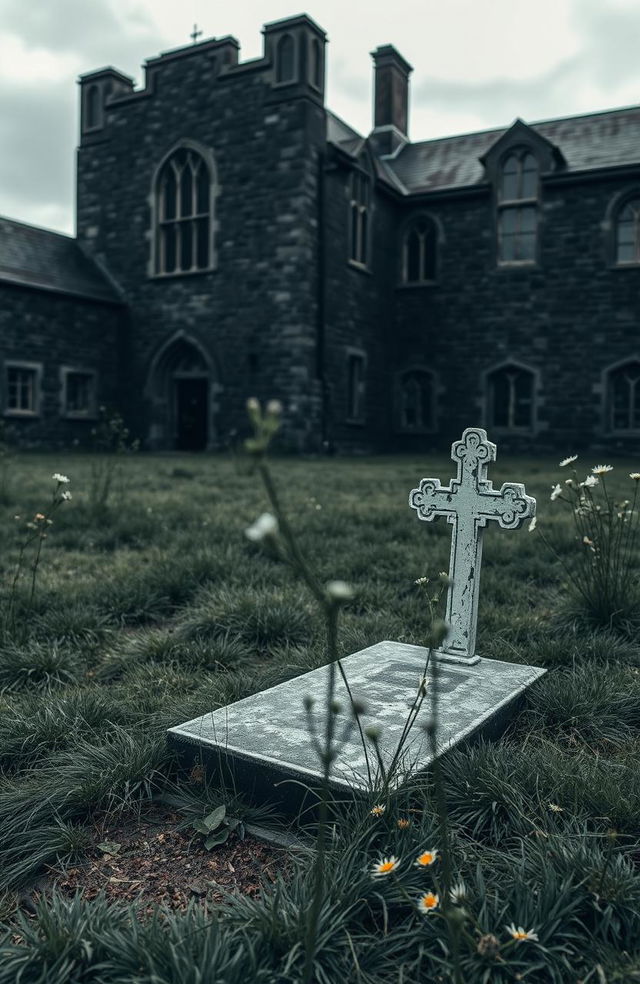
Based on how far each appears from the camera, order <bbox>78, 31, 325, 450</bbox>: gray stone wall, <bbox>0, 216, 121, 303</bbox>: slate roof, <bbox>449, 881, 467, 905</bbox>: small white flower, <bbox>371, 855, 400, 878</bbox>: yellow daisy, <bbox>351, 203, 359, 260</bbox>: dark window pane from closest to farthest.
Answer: <bbox>449, 881, 467, 905</bbox>: small white flower → <bbox>371, 855, 400, 878</bbox>: yellow daisy → <bbox>78, 31, 325, 450</bbox>: gray stone wall → <bbox>0, 216, 121, 303</bbox>: slate roof → <bbox>351, 203, 359, 260</bbox>: dark window pane

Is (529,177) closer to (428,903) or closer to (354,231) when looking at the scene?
(354,231)

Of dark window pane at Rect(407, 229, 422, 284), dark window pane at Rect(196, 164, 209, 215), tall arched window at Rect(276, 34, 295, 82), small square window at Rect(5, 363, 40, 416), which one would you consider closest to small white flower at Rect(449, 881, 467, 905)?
small square window at Rect(5, 363, 40, 416)

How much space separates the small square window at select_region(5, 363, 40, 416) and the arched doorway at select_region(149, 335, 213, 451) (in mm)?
2850

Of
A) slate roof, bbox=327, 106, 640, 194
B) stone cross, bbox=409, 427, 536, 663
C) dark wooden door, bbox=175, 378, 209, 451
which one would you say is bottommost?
stone cross, bbox=409, 427, 536, 663

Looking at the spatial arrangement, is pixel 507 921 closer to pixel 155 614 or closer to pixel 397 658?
pixel 397 658

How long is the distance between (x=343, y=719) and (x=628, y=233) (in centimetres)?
1947

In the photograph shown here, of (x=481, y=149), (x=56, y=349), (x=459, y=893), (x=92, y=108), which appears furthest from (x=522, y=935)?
(x=481, y=149)

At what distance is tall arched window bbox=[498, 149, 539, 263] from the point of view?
20125 mm

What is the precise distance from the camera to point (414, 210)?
21750 mm

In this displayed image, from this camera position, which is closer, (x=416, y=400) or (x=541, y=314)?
(x=541, y=314)

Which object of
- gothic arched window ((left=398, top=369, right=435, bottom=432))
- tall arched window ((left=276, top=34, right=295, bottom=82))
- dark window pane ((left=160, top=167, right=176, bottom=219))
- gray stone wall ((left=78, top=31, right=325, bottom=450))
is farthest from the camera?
gothic arched window ((left=398, top=369, right=435, bottom=432))

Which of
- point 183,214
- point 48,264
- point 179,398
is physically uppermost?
point 183,214

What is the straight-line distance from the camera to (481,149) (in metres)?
22.9

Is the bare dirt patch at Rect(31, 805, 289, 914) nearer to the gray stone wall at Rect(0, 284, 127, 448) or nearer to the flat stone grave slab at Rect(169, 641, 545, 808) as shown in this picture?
the flat stone grave slab at Rect(169, 641, 545, 808)
